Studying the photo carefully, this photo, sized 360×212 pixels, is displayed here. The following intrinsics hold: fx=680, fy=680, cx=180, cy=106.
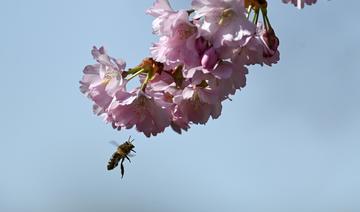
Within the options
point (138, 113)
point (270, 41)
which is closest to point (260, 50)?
point (270, 41)

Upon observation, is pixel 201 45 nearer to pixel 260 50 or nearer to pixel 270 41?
pixel 260 50

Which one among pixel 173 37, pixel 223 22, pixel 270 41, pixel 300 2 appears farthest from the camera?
pixel 300 2

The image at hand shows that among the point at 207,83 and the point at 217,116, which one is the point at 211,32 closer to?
the point at 207,83

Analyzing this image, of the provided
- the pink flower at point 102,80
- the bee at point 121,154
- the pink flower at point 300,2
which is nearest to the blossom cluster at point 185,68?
the pink flower at point 102,80

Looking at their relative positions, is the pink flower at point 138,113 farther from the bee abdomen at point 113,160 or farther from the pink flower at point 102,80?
the bee abdomen at point 113,160

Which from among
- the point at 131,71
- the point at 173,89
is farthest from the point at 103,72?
the point at 173,89

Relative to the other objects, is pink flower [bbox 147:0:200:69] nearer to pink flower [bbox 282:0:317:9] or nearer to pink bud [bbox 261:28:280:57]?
pink bud [bbox 261:28:280:57]

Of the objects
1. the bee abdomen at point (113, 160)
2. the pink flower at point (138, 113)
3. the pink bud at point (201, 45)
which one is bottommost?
the pink flower at point (138, 113)
